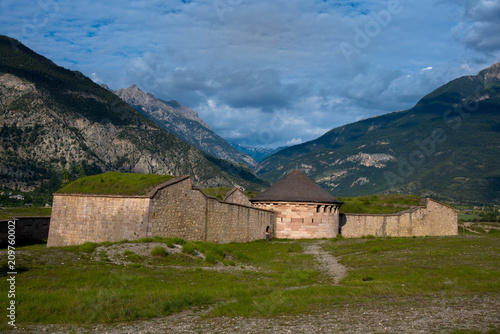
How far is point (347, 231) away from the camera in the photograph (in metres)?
39.3

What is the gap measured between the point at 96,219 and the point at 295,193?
18688 mm

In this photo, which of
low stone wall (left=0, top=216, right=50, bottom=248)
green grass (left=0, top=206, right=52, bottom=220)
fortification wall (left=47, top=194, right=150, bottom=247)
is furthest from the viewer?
green grass (left=0, top=206, right=52, bottom=220)

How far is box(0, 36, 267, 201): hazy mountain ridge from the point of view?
11550 cm

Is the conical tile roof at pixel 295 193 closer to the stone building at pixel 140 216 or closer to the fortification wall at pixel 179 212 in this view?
the stone building at pixel 140 216

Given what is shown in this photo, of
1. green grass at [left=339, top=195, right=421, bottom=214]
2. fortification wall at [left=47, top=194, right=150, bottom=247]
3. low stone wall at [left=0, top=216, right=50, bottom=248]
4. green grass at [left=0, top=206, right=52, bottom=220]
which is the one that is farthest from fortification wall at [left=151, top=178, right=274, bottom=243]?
green grass at [left=0, top=206, right=52, bottom=220]

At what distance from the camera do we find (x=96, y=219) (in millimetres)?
22203

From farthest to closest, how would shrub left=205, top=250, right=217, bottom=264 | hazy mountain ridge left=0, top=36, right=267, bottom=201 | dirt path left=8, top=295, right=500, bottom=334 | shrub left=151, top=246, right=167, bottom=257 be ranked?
hazy mountain ridge left=0, top=36, right=267, bottom=201 → shrub left=205, top=250, right=217, bottom=264 → shrub left=151, top=246, right=167, bottom=257 → dirt path left=8, top=295, right=500, bottom=334

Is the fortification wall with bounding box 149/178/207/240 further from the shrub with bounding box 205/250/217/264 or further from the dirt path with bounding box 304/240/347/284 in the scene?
the dirt path with bounding box 304/240/347/284

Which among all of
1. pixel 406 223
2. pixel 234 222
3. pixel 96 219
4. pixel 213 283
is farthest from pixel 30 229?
pixel 406 223

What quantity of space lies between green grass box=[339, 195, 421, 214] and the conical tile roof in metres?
11.5

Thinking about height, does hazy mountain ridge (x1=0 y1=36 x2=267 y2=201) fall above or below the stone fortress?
above

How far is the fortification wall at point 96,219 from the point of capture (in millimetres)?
20969

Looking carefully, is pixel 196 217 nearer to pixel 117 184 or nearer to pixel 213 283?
pixel 117 184

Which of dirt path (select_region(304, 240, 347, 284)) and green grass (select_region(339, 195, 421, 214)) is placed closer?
dirt path (select_region(304, 240, 347, 284))
